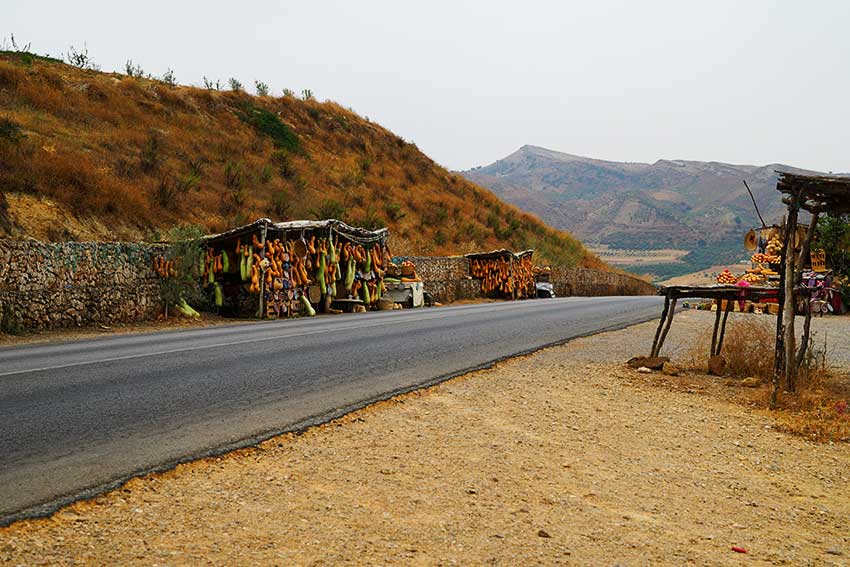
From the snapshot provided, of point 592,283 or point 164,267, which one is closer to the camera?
point 164,267

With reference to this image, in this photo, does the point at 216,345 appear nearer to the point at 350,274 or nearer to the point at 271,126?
the point at 350,274

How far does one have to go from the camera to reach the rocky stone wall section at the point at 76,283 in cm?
1470

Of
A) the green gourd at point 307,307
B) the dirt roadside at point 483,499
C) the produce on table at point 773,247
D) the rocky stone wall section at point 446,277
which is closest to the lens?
→ the dirt roadside at point 483,499

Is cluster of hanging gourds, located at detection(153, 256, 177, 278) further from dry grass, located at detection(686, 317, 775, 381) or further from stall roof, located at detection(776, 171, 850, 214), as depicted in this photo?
stall roof, located at detection(776, 171, 850, 214)

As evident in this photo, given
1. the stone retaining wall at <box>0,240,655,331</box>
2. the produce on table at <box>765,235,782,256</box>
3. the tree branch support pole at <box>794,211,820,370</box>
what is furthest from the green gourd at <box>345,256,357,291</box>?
the tree branch support pole at <box>794,211,820,370</box>

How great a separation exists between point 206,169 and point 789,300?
30.9 meters

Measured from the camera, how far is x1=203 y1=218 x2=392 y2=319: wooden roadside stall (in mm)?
19406

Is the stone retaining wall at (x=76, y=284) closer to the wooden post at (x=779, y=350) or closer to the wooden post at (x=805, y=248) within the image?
the wooden post at (x=779, y=350)

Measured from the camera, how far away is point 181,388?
748 cm

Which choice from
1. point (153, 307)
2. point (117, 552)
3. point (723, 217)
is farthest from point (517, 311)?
point (723, 217)

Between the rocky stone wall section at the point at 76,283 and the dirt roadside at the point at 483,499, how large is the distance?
11.5m

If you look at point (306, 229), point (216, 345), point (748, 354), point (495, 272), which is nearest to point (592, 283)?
point (495, 272)

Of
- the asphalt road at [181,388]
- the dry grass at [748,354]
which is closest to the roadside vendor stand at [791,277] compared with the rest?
the dry grass at [748,354]

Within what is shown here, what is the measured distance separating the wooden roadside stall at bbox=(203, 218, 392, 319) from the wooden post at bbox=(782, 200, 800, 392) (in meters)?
14.3
